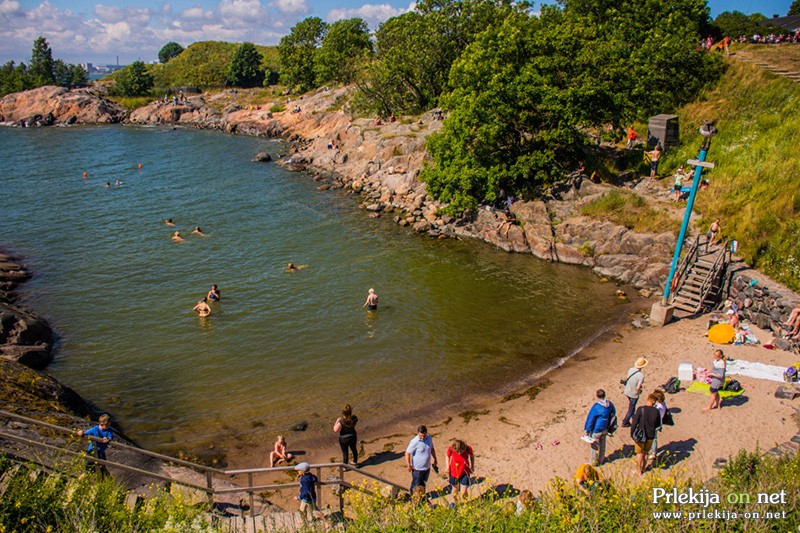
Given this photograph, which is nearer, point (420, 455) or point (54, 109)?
point (420, 455)

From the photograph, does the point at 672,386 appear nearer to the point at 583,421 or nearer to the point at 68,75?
the point at 583,421

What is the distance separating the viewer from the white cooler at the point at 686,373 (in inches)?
750

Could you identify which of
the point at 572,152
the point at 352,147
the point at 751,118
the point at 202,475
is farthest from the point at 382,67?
the point at 202,475

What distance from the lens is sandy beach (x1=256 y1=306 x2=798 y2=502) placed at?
1524 centimetres

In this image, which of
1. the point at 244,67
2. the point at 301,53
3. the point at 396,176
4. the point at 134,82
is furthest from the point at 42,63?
the point at 396,176

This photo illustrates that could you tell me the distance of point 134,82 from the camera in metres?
114

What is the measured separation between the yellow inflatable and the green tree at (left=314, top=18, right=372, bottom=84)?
2769 inches

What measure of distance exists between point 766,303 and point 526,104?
19133mm

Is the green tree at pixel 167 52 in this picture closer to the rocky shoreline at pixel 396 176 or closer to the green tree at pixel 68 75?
the green tree at pixel 68 75

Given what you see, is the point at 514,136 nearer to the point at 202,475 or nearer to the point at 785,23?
the point at 202,475

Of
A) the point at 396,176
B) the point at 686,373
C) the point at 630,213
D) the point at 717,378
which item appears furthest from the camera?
the point at 396,176

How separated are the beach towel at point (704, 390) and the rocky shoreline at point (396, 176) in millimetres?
10590

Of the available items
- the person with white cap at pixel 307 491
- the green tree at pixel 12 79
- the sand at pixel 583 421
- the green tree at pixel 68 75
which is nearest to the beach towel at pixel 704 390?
the sand at pixel 583 421

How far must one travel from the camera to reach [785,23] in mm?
59969
